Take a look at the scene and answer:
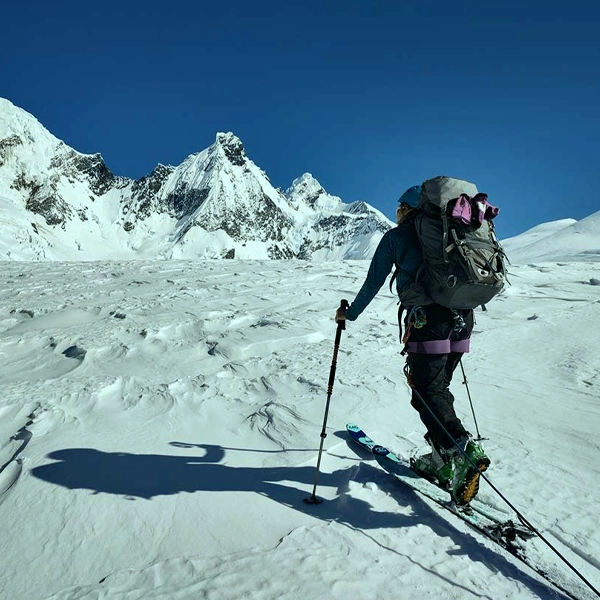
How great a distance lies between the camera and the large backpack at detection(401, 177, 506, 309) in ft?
9.98

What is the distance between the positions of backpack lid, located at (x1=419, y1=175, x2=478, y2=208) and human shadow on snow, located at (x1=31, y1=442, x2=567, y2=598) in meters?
2.44

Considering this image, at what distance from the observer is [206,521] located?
3107 millimetres

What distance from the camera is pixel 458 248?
3.03 m

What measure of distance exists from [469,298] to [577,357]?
19.7 ft

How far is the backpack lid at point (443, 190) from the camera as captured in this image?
10.6ft

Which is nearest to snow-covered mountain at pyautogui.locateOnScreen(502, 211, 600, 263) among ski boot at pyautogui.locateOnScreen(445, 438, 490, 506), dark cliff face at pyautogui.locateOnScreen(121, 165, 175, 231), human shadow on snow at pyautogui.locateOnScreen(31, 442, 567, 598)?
ski boot at pyautogui.locateOnScreen(445, 438, 490, 506)

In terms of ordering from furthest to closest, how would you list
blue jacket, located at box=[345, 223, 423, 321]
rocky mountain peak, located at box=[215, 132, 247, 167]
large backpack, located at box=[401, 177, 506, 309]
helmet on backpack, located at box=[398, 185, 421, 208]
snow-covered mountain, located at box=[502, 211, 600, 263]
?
rocky mountain peak, located at box=[215, 132, 247, 167]
snow-covered mountain, located at box=[502, 211, 600, 263]
helmet on backpack, located at box=[398, 185, 421, 208]
blue jacket, located at box=[345, 223, 423, 321]
large backpack, located at box=[401, 177, 506, 309]

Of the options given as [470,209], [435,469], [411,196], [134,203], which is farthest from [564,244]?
[134,203]

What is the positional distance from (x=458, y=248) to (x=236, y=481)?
8.89 feet

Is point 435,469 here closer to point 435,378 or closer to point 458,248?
point 435,378

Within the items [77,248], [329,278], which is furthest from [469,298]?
[77,248]

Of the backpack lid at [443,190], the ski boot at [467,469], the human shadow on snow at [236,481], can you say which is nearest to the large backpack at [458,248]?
the backpack lid at [443,190]

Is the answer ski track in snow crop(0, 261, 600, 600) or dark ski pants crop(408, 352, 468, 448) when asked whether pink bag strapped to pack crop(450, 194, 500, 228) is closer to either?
dark ski pants crop(408, 352, 468, 448)

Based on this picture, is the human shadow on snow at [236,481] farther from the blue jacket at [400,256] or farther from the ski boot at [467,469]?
the blue jacket at [400,256]
